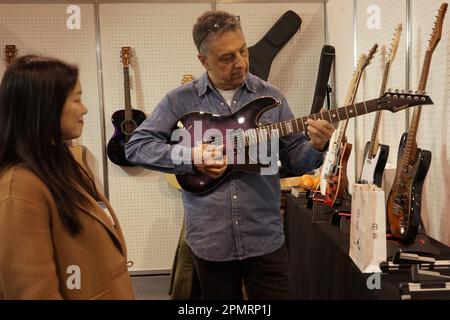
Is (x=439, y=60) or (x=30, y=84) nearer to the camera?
(x=30, y=84)

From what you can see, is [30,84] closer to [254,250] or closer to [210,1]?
[254,250]

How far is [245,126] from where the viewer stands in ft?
4.76

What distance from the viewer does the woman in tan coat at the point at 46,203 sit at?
78 cm

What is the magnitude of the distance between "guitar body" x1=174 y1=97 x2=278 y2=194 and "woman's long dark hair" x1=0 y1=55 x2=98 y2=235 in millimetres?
603

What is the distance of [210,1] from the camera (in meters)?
3.24

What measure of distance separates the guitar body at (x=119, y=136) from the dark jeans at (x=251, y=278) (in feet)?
6.53

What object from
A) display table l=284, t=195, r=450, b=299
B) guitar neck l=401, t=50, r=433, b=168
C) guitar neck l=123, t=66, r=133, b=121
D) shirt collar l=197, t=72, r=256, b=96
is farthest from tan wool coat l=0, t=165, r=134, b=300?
guitar neck l=123, t=66, r=133, b=121

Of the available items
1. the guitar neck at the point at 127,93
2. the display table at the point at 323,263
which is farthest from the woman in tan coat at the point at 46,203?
the guitar neck at the point at 127,93

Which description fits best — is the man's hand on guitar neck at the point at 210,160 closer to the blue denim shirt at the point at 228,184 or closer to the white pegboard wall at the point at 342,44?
the blue denim shirt at the point at 228,184

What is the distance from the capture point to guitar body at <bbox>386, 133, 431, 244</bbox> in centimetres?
148

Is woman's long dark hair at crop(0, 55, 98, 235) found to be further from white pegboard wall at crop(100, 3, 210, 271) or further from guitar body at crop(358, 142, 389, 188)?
white pegboard wall at crop(100, 3, 210, 271)

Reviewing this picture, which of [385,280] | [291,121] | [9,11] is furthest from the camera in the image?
[9,11]
